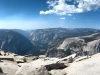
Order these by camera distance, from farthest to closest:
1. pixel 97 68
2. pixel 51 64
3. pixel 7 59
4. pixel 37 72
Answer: pixel 7 59
pixel 51 64
pixel 97 68
pixel 37 72

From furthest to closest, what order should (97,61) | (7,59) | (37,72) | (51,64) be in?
(7,59) → (97,61) → (51,64) → (37,72)

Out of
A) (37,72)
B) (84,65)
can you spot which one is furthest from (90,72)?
(37,72)

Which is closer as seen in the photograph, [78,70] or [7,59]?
[78,70]

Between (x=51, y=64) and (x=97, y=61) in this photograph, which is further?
(x=97, y=61)

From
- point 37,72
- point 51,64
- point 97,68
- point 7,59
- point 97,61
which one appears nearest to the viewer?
point 37,72

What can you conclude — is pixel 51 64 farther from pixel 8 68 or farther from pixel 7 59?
pixel 7 59

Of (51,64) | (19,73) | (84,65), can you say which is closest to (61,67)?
(51,64)

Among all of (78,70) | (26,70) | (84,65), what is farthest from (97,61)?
(26,70)

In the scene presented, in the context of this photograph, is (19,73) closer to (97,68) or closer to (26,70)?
(26,70)

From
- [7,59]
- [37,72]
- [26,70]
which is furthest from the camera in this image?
[7,59]
